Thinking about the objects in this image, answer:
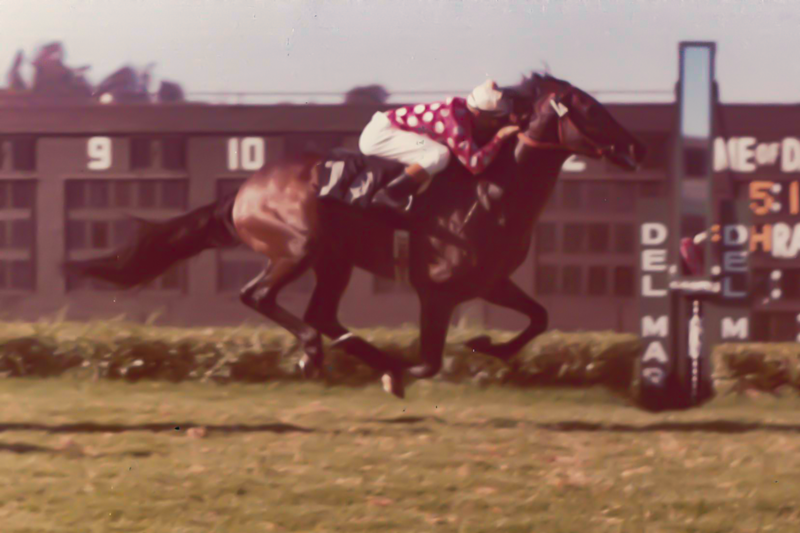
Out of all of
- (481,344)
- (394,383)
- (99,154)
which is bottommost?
(394,383)

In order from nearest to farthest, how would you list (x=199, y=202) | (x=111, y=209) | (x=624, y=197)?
(x=199, y=202)
(x=111, y=209)
(x=624, y=197)

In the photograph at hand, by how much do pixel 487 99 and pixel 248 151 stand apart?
3.73 metres

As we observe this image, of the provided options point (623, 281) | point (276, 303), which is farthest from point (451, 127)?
point (623, 281)

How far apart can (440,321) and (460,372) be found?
3136mm

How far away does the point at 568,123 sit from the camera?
5215mm

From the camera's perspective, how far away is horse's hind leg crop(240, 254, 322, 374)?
17.9ft

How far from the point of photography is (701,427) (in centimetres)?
739

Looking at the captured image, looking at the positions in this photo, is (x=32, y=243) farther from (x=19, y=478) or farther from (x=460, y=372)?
(x=460, y=372)

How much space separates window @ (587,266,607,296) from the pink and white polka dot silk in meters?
3.23

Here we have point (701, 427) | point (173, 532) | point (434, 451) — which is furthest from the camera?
point (701, 427)

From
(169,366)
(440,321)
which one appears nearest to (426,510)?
(440,321)

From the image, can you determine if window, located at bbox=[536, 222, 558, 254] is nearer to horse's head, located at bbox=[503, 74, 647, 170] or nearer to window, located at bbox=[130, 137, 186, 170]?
horse's head, located at bbox=[503, 74, 647, 170]

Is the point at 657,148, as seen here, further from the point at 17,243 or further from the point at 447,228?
the point at 17,243

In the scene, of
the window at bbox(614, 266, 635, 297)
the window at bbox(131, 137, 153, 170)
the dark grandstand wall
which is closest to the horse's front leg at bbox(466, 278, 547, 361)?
the dark grandstand wall
